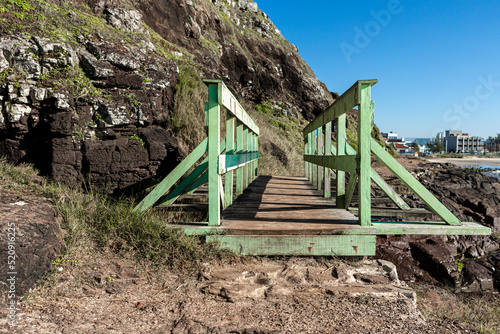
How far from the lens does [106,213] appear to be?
11.8 feet

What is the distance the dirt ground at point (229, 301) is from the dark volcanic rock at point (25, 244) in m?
0.13

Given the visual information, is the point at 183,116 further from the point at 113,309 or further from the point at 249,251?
the point at 113,309

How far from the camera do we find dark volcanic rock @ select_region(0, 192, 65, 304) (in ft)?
8.02

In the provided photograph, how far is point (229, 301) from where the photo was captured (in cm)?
277

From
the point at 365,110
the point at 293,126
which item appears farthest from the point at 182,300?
the point at 293,126

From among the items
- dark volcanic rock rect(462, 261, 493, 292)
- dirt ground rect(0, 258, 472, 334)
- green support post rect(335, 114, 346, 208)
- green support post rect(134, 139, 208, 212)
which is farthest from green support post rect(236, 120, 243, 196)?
dark volcanic rock rect(462, 261, 493, 292)

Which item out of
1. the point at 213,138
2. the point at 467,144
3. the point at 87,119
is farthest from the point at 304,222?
the point at 467,144

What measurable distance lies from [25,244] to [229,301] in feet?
5.84

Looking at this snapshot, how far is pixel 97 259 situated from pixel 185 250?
0.86 meters

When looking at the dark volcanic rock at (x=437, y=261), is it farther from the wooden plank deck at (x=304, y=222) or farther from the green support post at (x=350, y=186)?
the green support post at (x=350, y=186)

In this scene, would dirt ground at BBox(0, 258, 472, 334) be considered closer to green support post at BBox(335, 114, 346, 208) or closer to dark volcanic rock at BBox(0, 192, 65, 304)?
dark volcanic rock at BBox(0, 192, 65, 304)

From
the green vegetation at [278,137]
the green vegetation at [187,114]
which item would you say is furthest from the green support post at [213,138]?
the green vegetation at [278,137]

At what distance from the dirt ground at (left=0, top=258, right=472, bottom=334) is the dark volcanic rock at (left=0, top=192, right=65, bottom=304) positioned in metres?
0.13

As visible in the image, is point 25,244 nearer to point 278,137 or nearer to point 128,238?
point 128,238
